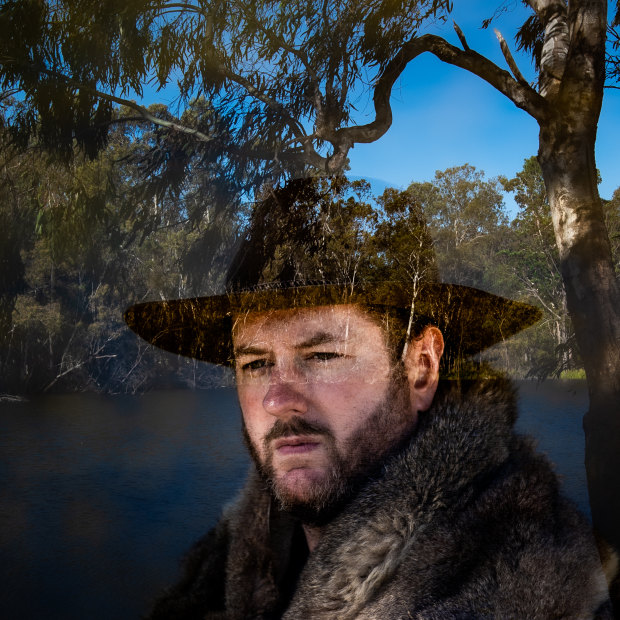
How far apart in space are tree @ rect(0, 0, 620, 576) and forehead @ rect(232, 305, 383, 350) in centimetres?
50

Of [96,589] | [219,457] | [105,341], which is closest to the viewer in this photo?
[96,589]

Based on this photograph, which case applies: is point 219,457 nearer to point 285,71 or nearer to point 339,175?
point 339,175

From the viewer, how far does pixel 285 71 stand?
217 cm

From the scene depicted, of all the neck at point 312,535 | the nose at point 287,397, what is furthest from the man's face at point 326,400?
the neck at point 312,535

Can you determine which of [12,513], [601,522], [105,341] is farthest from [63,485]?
[601,522]

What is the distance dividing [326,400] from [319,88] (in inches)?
43.7

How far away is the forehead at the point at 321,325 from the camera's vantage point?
2.08m

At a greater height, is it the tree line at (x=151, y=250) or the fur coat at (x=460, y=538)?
the tree line at (x=151, y=250)

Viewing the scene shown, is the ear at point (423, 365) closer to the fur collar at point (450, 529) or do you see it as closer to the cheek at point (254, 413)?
the fur collar at point (450, 529)

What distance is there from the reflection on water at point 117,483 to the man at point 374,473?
5.0 inches

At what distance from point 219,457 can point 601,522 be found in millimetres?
1380

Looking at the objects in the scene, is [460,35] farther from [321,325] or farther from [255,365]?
[255,365]

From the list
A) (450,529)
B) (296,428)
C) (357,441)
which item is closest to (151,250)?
(296,428)

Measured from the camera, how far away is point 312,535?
7.49 ft
